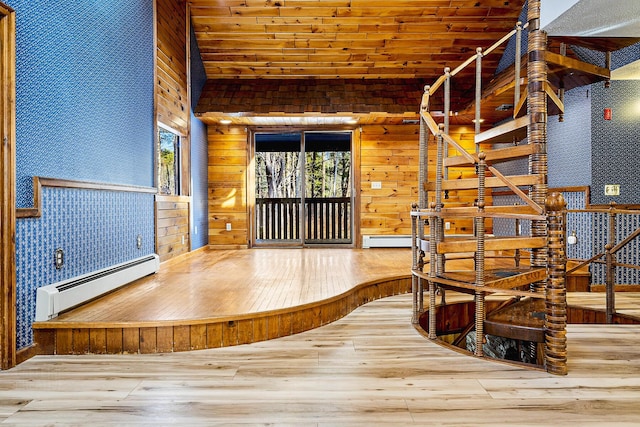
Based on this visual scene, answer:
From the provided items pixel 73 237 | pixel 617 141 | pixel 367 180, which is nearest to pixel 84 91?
pixel 73 237

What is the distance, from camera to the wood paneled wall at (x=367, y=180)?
667 cm

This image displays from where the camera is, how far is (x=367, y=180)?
668 centimetres

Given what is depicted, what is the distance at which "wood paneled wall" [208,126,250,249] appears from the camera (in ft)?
21.9

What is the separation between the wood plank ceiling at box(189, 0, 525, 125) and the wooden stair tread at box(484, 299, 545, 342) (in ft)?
12.5

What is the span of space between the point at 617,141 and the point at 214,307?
14.2 ft

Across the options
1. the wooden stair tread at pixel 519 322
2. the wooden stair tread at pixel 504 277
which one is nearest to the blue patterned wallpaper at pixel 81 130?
the wooden stair tread at pixel 504 277

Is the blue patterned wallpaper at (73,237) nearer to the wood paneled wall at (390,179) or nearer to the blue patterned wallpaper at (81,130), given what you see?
the blue patterned wallpaper at (81,130)

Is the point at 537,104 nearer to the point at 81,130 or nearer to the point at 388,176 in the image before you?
the point at 81,130

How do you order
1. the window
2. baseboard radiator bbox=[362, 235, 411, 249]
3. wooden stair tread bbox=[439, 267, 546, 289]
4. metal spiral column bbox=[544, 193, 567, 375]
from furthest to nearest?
baseboard radiator bbox=[362, 235, 411, 249] < the window < wooden stair tread bbox=[439, 267, 546, 289] < metal spiral column bbox=[544, 193, 567, 375]

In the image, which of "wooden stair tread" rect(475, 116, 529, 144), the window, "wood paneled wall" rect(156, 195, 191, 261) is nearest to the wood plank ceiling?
the window

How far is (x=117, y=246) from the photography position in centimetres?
350

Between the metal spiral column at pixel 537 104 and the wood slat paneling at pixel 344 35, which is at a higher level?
the wood slat paneling at pixel 344 35

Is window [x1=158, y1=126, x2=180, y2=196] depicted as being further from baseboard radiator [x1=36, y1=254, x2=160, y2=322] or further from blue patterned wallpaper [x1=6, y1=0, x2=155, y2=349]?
baseboard radiator [x1=36, y1=254, x2=160, y2=322]

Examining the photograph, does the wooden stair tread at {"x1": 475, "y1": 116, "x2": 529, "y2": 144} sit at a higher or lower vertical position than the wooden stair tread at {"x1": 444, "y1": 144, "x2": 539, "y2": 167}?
higher
